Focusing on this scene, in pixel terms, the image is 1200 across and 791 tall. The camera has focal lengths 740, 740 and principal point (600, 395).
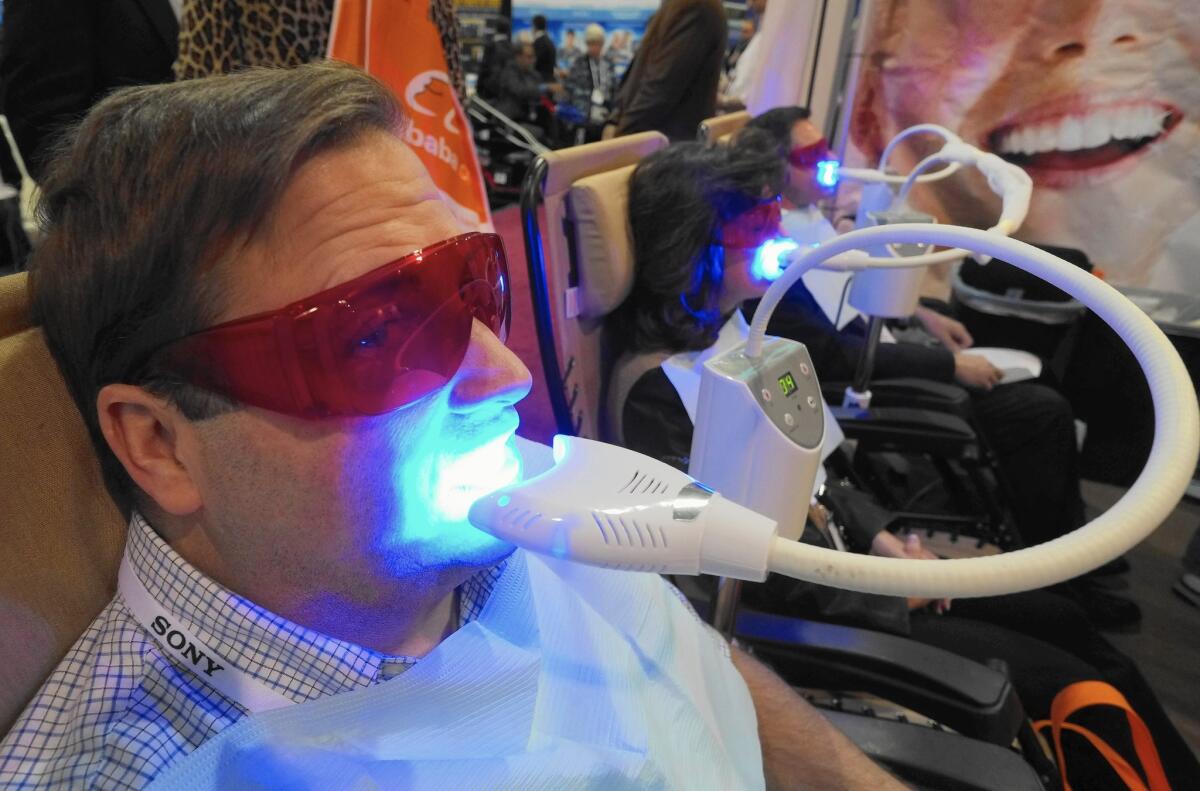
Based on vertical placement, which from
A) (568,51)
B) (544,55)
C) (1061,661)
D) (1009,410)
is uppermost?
(544,55)

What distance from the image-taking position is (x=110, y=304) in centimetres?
63

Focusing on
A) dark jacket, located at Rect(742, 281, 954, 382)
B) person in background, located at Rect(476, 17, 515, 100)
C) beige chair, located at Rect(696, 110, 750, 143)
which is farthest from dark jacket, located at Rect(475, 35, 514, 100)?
dark jacket, located at Rect(742, 281, 954, 382)

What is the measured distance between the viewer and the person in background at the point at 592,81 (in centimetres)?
688

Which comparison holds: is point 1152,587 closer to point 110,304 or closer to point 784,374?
point 784,374

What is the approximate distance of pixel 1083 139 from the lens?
10.4ft

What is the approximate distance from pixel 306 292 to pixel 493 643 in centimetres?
39

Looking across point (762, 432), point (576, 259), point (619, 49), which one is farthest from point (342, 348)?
point (619, 49)

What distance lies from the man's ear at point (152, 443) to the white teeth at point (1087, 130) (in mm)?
3670

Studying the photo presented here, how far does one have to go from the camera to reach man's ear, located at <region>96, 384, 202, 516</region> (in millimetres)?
647

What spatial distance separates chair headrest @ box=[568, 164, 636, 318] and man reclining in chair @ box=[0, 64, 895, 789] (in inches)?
26.5

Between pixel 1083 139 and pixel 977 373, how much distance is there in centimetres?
154

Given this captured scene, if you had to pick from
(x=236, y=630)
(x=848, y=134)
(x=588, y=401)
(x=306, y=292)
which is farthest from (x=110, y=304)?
(x=848, y=134)

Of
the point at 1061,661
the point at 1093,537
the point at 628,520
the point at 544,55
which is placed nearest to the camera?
the point at 1093,537

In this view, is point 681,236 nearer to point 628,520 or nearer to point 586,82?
point 628,520
